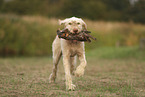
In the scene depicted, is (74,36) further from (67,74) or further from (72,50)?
(67,74)

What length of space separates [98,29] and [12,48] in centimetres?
1005

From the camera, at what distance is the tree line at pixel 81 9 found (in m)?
35.5

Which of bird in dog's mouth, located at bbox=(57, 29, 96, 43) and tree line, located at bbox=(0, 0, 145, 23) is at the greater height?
tree line, located at bbox=(0, 0, 145, 23)

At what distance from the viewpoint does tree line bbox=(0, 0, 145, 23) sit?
35500 millimetres

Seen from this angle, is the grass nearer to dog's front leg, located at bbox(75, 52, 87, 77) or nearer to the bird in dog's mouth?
dog's front leg, located at bbox(75, 52, 87, 77)

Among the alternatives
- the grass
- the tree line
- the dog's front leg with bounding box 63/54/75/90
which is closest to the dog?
the dog's front leg with bounding box 63/54/75/90

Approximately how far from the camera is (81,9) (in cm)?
3750

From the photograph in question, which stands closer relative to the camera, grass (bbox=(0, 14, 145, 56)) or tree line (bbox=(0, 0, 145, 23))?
grass (bbox=(0, 14, 145, 56))

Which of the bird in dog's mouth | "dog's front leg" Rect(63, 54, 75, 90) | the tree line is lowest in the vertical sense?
"dog's front leg" Rect(63, 54, 75, 90)

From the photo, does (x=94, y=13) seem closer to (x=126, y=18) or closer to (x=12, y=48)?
(x=126, y=18)

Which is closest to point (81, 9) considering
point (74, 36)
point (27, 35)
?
point (27, 35)

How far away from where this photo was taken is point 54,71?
22.1ft

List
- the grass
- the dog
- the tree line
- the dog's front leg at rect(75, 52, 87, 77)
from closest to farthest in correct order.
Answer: the dog's front leg at rect(75, 52, 87, 77) < the dog < the grass < the tree line

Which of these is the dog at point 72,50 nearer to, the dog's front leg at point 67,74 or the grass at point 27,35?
the dog's front leg at point 67,74
